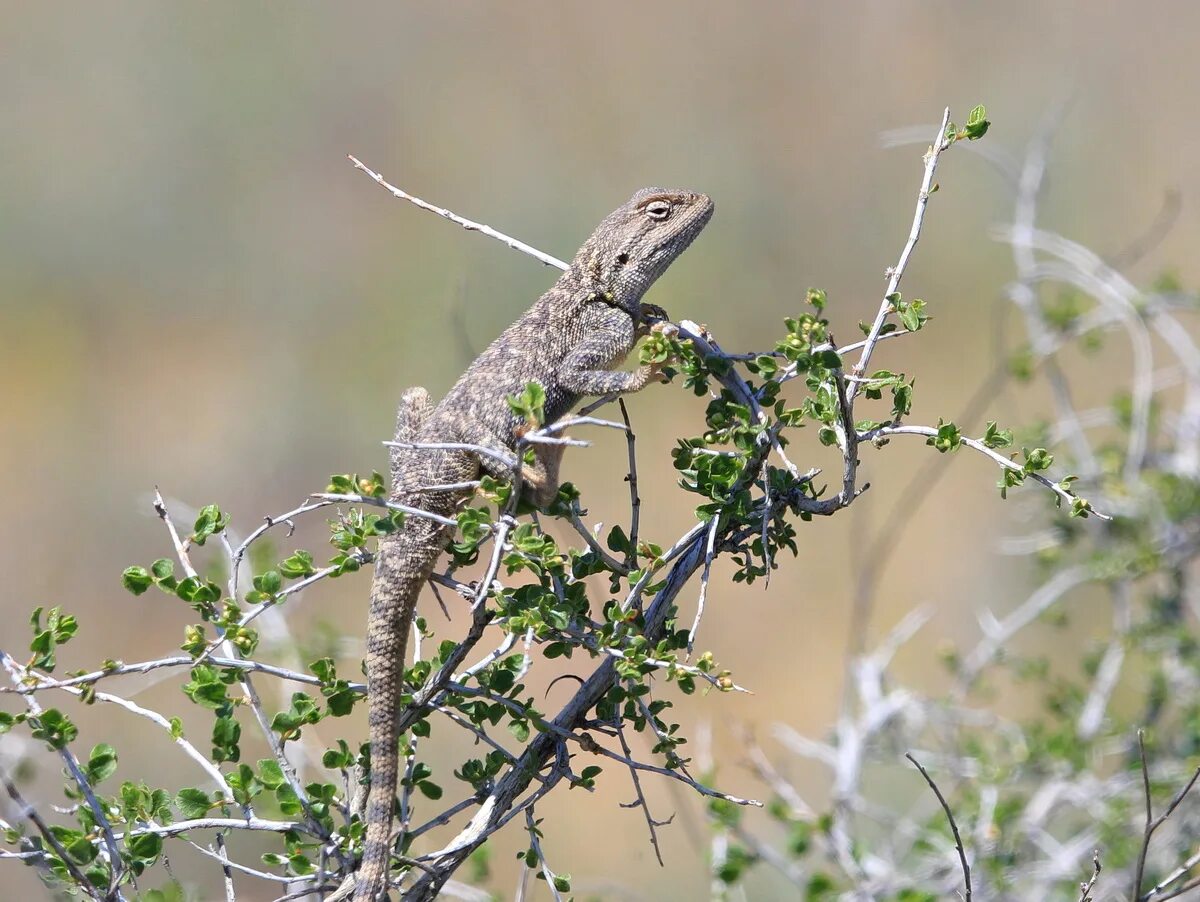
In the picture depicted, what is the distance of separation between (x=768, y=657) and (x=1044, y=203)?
7.52 metres

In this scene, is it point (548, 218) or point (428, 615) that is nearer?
point (428, 615)

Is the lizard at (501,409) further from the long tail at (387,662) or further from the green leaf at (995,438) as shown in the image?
the green leaf at (995,438)

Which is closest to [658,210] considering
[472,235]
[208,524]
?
[208,524]

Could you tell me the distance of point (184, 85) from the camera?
16.6 meters

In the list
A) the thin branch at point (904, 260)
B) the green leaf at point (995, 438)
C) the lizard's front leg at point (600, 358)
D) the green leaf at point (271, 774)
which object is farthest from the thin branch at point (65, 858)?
the green leaf at point (995, 438)

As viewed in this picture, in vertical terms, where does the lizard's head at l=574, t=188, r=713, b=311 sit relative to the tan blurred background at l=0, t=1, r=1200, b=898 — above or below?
below

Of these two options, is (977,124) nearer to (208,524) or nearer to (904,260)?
(904,260)

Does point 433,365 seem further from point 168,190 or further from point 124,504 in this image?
point 168,190

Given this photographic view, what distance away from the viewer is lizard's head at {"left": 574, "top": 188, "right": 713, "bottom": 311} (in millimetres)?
4426

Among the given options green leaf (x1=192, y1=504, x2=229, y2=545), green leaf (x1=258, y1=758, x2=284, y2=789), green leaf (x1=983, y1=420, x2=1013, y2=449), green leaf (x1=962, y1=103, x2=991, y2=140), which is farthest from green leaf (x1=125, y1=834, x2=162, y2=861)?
green leaf (x1=962, y1=103, x2=991, y2=140)

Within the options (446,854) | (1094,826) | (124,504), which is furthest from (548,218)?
(446,854)

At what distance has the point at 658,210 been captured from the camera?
4.63m

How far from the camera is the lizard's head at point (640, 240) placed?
443cm

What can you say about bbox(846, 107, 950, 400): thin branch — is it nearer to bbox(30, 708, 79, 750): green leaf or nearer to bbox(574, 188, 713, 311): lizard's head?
bbox(574, 188, 713, 311): lizard's head
